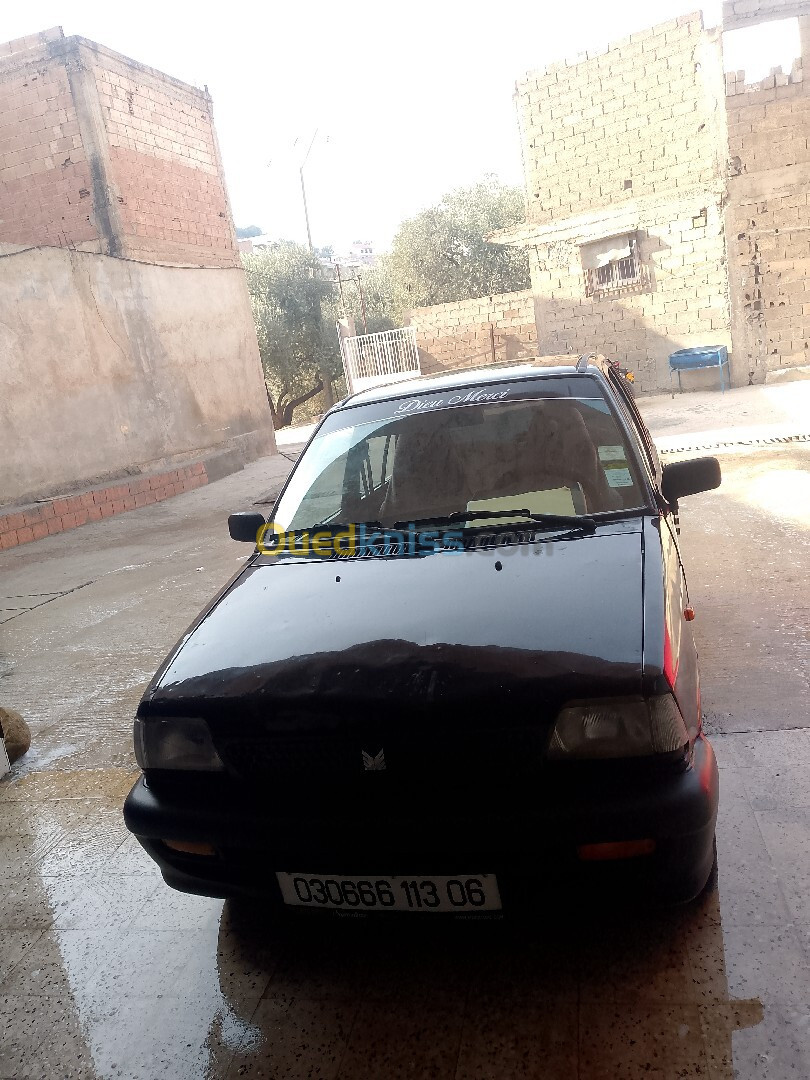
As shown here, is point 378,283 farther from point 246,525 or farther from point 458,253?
point 246,525

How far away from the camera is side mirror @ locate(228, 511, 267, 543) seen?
329 centimetres

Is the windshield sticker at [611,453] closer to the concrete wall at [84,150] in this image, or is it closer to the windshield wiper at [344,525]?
the windshield wiper at [344,525]

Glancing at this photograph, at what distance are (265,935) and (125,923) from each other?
522mm

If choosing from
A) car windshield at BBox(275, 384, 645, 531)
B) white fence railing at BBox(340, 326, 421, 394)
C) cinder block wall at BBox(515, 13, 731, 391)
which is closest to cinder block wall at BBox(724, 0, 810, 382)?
cinder block wall at BBox(515, 13, 731, 391)

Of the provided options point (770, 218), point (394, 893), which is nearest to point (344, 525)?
point (394, 893)

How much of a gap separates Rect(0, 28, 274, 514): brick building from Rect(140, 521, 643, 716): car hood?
9.28 metres

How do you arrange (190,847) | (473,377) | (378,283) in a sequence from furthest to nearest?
(378,283)
(473,377)
(190,847)

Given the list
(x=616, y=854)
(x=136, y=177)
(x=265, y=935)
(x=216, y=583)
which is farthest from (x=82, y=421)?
(x=616, y=854)

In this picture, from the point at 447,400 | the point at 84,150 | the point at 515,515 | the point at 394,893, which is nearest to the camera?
the point at 394,893

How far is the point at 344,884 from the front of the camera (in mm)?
1932

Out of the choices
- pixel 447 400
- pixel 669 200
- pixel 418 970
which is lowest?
pixel 418 970

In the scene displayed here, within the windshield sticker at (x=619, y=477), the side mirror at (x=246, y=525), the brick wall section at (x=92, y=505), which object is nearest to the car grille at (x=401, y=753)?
the windshield sticker at (x=619, y=477)

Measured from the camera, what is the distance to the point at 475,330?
20609mm

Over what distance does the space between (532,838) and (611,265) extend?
17.0 meters
